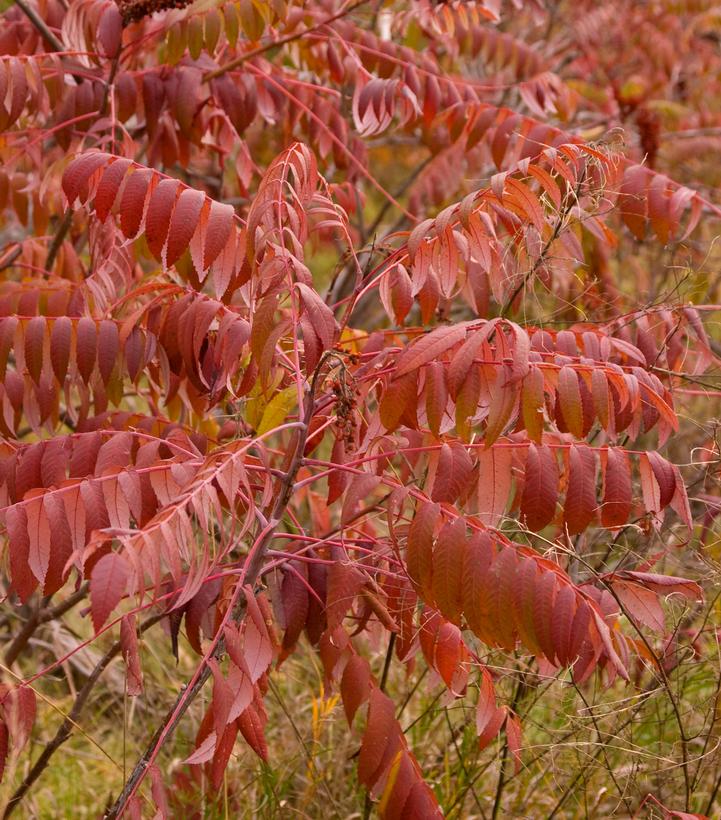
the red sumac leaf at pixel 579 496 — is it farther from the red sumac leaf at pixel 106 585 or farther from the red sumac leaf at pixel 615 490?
the red sumac leaf at pixel 106 585

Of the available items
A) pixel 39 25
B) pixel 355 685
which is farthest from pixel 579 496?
pixel 39 25

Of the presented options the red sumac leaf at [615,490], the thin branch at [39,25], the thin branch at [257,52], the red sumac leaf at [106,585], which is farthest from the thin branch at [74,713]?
the thin branch at [39,25]

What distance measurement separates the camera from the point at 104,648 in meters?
3.60

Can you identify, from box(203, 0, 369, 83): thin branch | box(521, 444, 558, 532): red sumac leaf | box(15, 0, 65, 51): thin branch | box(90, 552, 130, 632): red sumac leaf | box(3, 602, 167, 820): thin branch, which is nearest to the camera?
box(90, 552, 130, 632): red sumac leaf

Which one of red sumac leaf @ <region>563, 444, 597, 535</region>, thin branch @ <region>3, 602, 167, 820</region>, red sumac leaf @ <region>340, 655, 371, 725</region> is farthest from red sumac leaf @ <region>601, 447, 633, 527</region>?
thin branch @ <region>3, 602, 167, 820</region>

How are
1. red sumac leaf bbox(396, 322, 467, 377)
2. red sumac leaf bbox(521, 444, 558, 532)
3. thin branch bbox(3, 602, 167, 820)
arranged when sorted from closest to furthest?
red sumac leaf bbox(396, 322, 467, 377) → red sumac leaf bbox(521, 444, 558, 532) → thin branch bbox(3, 602, 167, 820)

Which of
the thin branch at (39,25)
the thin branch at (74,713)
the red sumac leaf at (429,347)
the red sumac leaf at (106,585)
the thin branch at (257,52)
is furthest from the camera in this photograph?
the thin branch at (39,25)

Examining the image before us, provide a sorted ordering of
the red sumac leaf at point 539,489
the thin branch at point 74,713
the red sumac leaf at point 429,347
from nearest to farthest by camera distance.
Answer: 1. the red sumac leaf at point 429,347
2. the red sumac leaf at point 539,489
3. the thin branch at point 74,713

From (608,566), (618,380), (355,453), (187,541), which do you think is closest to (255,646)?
(187,541)

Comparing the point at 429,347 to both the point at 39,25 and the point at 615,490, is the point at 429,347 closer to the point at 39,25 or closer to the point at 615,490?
the point at 615,490

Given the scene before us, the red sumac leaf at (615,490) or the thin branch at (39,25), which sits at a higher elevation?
the thin branch at (39,25)

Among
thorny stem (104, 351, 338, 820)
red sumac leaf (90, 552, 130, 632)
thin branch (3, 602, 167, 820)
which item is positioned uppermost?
red sumac leaf (90, 552, 130, 632)

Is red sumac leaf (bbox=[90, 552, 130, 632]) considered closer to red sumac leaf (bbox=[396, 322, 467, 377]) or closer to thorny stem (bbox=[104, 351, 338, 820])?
thorny stem (bbox=[104, 351, 338, 820])

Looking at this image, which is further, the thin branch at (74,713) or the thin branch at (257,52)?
the thin branch at (257,52)
